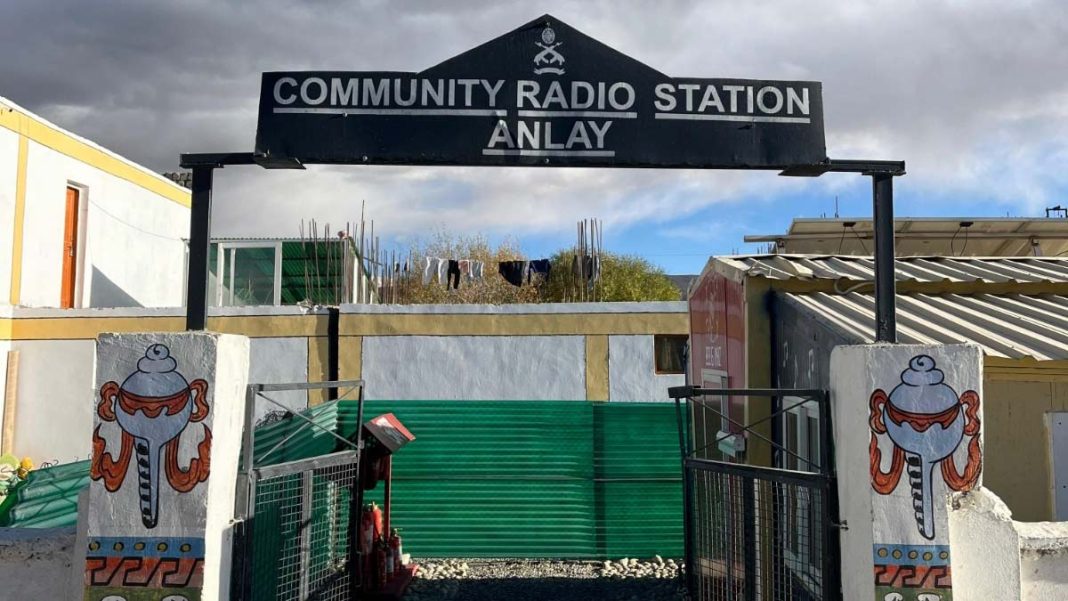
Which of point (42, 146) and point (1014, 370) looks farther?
point (42, 146)

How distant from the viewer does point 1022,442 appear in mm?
6250

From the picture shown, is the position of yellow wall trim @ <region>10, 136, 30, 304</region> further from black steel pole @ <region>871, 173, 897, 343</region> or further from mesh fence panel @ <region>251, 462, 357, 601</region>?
black steel pole @ <region>871, 173, 897, 343</region>

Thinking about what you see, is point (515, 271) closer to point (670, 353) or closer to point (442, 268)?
point (442, 268)

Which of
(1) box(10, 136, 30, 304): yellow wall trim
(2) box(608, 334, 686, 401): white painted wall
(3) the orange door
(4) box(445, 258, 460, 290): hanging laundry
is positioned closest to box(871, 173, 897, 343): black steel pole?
(2) box(608, 334, 686, 401): white painted wall

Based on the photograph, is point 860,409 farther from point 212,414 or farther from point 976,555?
point 212,414

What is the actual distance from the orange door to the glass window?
13.7m

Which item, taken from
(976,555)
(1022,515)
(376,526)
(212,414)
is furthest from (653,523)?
(212,414)

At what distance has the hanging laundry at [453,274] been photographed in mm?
20583

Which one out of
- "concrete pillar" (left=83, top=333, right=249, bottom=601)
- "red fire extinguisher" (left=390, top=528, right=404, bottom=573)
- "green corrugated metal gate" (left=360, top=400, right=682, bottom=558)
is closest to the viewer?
"concrete pillar" (left=83, top=333, right=249, bottom=601)

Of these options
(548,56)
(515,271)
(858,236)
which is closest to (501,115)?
(548,56)

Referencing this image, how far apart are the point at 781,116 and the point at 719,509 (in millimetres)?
2902

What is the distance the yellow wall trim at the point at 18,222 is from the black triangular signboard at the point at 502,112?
49.6 ft

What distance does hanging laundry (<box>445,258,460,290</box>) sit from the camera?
2058 centimetres

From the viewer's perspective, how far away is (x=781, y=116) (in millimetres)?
5527
